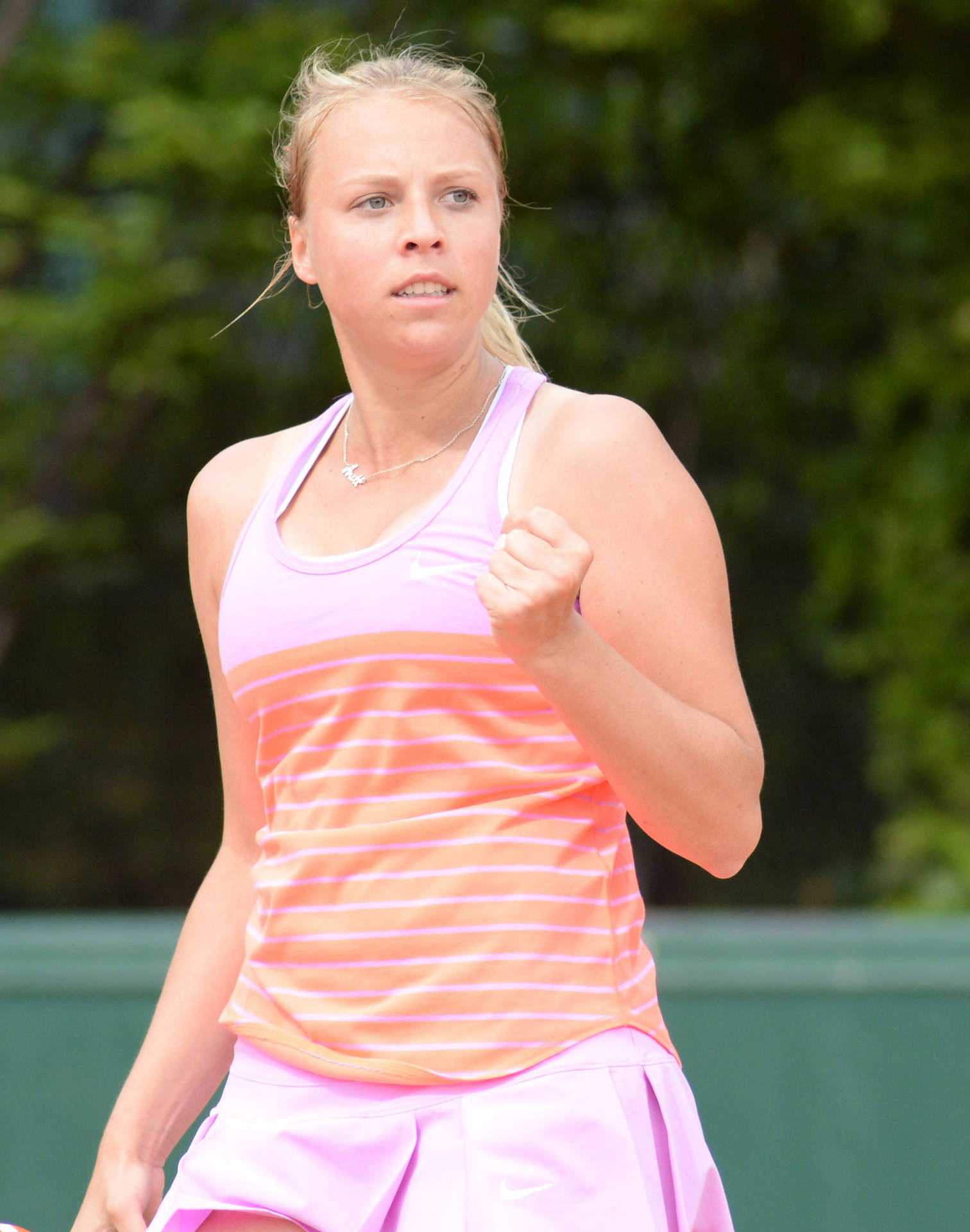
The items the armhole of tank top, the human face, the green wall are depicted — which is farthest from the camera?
the green wall

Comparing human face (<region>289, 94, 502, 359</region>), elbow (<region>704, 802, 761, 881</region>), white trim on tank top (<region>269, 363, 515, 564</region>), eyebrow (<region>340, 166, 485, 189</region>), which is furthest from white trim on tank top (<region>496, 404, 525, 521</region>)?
elbow (<region>704, 802, 761, 881</region>)

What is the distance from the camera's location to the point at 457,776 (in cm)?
129

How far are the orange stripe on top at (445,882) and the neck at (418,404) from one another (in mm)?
231

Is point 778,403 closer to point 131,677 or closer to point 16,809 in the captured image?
point 131,677

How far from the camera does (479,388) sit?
1.46 meters

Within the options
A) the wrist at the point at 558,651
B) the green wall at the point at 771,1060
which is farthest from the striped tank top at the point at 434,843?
the green wall at the point at 771,1060

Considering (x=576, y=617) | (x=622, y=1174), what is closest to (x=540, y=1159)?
(x=622, y=1174)

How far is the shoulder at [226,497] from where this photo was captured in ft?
5.03

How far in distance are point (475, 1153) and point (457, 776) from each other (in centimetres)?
30

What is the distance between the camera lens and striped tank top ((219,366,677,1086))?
1265 millimetres

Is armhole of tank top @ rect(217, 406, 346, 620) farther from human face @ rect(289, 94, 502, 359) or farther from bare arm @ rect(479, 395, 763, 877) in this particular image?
bare arm @ rect(479, 395, 763, 877)

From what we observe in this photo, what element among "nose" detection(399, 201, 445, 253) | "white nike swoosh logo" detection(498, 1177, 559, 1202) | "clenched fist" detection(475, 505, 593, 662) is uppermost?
"nose" detection(399, 201, 445, 253)

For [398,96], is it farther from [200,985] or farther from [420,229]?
[200,985]

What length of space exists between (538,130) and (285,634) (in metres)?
4.41
